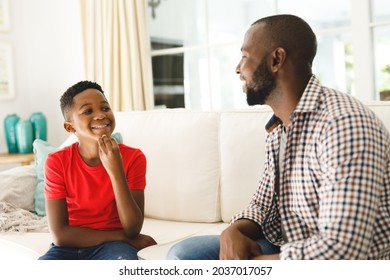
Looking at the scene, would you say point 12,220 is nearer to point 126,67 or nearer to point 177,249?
point 177,249

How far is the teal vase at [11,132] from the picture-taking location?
3354mm

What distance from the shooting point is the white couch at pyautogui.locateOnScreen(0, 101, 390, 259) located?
1874mm

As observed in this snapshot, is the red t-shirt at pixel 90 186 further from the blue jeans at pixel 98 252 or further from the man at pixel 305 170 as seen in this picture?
the man at pixel 305 170

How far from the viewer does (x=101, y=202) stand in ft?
5.51

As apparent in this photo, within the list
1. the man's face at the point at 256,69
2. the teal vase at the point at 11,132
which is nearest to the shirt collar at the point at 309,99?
the man's face at the point at 256,69

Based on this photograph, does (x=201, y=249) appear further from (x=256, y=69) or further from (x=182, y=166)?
(x=182, y=166)

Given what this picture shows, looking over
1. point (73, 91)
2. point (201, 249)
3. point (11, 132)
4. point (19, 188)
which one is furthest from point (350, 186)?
point (11, 132)

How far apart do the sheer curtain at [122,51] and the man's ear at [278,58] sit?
1845 millimetres

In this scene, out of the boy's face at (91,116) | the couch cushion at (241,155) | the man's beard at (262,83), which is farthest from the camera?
the couch cushion at (241,155)

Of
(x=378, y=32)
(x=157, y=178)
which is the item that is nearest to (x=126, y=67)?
(x=157, y=178)

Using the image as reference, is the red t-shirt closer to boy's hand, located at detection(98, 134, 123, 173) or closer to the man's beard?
boy's hand, located at detection(98, 134, 123, 173)

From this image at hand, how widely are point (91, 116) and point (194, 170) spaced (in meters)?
0.52

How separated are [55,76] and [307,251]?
2.81 meters

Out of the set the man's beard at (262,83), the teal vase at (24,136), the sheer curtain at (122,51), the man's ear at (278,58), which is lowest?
the teal vase at (24,136)
